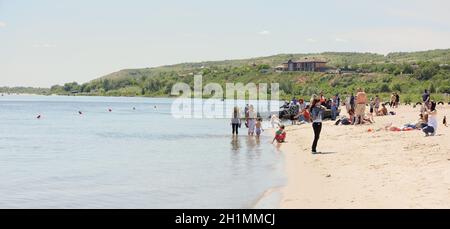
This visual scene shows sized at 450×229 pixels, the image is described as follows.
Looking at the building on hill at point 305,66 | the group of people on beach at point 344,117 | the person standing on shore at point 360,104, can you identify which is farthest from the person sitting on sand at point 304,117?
the building on hill at point 305,66

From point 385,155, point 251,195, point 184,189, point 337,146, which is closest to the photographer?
point 251,195

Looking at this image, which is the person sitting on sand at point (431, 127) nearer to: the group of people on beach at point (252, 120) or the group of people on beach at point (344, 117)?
the group of people on beach at point (344, 117)

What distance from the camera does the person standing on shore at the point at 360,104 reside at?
26500 mm

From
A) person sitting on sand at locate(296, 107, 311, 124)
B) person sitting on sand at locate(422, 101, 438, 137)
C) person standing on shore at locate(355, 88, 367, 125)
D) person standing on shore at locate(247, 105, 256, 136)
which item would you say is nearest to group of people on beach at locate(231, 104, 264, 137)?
person standing on shore at locate(247, 105, 256, 136)

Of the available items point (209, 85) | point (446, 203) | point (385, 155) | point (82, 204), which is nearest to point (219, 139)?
point (385, 155)

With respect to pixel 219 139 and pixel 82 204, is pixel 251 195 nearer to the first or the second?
pixel 82 204

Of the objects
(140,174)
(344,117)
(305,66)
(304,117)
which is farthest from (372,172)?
(305,66)

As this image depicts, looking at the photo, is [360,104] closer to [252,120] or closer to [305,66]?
[252,120]

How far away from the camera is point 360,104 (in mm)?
27078

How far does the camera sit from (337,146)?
20.5 meters

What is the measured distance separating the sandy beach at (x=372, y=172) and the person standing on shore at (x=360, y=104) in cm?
433

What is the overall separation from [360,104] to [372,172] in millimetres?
13424

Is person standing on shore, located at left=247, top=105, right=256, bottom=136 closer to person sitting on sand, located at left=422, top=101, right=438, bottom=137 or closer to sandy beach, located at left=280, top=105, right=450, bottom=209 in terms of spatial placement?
sandy beach, located at left=280, top=105, right=450, bottom=209
